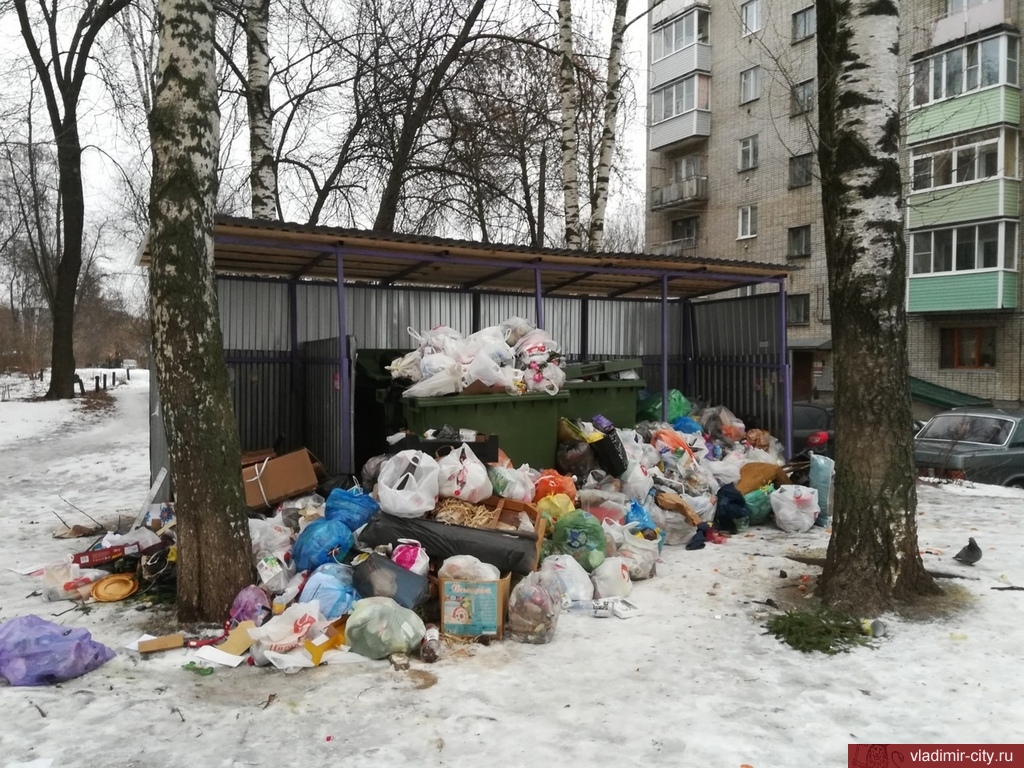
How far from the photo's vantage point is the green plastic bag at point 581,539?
539 cm

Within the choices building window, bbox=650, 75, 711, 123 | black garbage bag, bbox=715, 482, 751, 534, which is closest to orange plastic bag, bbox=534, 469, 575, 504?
black garbage bag, bbox=715, 482, 751, 534

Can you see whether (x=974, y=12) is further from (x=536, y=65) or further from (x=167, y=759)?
(x=167, y=759)

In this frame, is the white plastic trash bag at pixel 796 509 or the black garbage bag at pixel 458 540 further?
the white plastic trash bag at pixel 796 509

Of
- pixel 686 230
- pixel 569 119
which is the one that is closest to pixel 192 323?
pixel 569 119

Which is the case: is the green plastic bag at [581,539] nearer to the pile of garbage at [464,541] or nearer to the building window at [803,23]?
the pile of garbage at [464,541]

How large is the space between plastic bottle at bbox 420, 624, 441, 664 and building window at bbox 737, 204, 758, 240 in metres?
25.9

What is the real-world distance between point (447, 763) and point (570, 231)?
10746 millimetres

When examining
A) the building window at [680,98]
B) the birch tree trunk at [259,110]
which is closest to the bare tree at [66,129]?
the birch tree trunk at [259,110]

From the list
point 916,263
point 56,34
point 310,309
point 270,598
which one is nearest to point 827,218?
point 270,598

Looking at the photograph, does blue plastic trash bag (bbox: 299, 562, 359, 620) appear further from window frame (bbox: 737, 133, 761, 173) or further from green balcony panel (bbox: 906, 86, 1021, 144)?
window frame (bbox: 737, 133, 761, 173)

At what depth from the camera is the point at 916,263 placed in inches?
886

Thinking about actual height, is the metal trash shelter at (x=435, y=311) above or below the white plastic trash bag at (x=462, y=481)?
above

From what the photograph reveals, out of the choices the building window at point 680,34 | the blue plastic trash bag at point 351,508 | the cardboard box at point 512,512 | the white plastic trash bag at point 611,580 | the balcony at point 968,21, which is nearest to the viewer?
the white plastic trash bag at point 611,580

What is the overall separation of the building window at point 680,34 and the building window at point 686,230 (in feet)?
21.2
